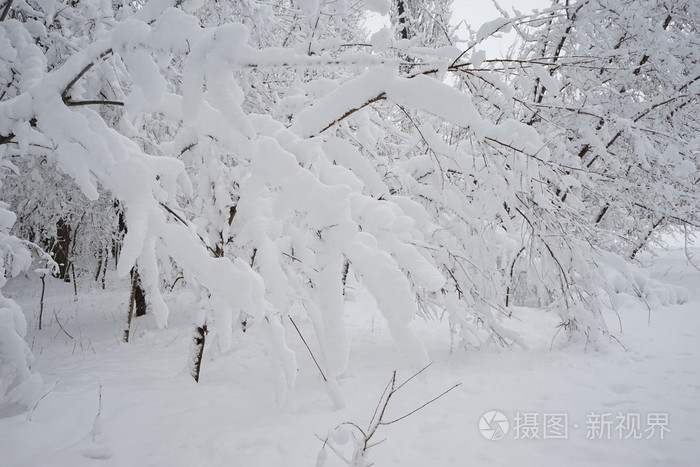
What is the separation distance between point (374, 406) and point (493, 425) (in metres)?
0.95

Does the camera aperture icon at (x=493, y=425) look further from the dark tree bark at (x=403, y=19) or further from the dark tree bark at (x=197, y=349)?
the dark tree bark at (x=403, y=19)

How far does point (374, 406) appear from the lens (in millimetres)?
3062

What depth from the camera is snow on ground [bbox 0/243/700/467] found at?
233cm

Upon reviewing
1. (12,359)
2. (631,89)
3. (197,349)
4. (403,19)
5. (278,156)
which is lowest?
(197,349)

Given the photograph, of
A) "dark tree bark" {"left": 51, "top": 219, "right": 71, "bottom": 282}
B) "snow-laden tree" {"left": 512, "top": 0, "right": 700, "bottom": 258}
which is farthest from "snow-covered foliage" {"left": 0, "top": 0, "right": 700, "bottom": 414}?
"dark tree bark" {"left": 51, "top": 219, "right": 71, "bottom": 282}

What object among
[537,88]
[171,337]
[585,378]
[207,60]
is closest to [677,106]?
[537,88]

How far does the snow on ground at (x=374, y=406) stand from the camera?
233cm

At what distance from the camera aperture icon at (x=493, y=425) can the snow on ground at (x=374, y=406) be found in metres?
0.05

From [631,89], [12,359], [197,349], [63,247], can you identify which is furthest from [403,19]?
[63,247]

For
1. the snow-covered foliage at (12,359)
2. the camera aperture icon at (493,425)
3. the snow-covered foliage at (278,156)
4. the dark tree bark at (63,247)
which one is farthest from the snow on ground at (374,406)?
the dark tree bark at (63,247)

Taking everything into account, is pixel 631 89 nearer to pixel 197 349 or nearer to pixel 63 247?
pixel 197 349

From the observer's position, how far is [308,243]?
7.86ft

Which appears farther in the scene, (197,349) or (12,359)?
(197,349)

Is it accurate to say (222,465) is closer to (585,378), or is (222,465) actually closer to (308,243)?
(308,243)
